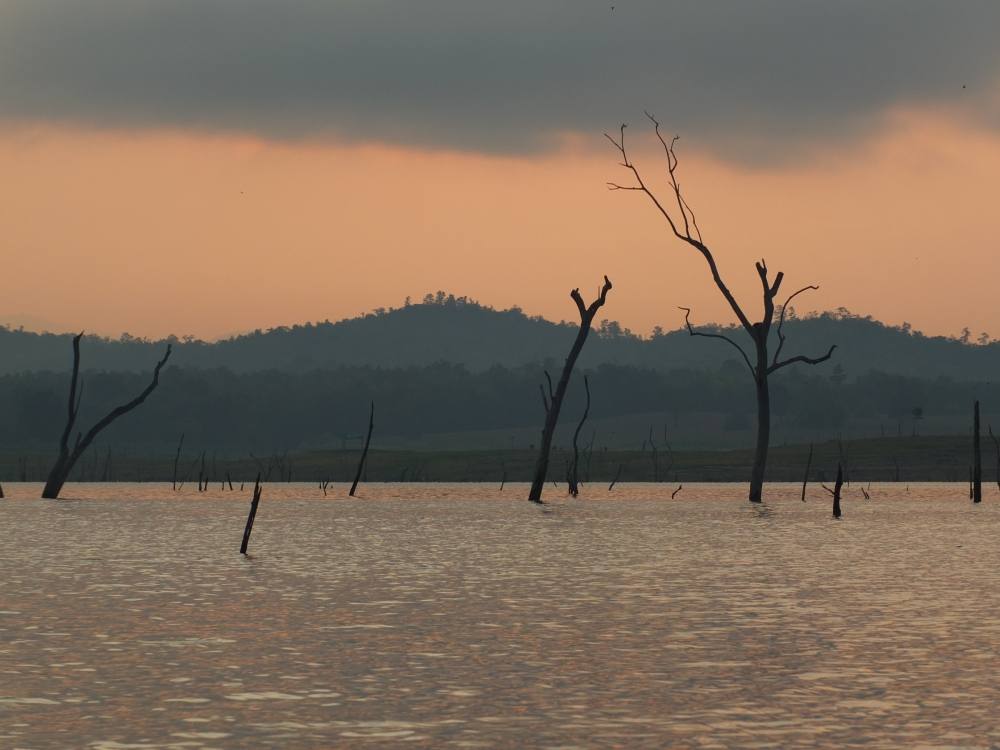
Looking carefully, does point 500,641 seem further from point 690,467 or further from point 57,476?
point 690,467

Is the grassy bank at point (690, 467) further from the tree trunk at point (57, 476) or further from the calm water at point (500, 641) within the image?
the calm water at point (500, 641)

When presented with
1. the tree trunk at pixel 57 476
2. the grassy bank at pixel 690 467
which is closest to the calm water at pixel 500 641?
the tree trunk at pixel 57 476

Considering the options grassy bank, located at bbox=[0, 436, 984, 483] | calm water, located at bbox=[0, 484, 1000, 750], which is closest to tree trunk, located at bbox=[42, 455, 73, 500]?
calm water, located at bbox=[0, 484, 1000, 750]

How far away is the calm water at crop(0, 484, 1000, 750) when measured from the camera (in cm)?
1989

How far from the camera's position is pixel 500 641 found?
1115 inches

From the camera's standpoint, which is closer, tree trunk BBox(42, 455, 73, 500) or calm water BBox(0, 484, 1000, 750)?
calm water BBox(0, 484, 1000, 750)

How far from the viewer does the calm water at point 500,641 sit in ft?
65.3

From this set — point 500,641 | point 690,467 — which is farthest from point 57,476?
point 690,467

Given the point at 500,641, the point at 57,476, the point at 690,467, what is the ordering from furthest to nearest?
1. the point at 690,467
2. the point at 57,476
3. the point at 500,641

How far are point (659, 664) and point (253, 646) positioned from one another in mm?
6689

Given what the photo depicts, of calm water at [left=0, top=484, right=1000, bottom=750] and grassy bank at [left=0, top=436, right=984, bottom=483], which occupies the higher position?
grassy bank at [left=0, top=436, right=984, bottom=483]

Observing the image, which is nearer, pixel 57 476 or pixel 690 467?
pixel 57 476

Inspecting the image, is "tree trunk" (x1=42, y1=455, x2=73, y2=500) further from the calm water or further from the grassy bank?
the grassy bank

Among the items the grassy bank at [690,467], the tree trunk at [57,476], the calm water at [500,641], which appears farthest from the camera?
the grassy bank at [690,467]
